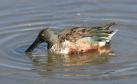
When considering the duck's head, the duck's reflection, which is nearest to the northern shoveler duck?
the duck's head

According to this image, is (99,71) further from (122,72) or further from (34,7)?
(34,7)

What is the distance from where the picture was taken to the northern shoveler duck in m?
12.4

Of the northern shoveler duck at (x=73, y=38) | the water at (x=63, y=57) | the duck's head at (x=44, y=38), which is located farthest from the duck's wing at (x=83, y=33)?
the water at (x=63, y=57)

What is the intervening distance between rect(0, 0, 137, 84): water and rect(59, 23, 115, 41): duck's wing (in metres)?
0.29

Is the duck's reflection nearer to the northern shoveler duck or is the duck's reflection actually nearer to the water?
the water

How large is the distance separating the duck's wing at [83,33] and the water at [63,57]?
29 centimetres

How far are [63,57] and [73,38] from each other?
1.65 feet

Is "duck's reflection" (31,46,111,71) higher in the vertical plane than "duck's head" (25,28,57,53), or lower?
lower

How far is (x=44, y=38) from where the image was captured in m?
12.4

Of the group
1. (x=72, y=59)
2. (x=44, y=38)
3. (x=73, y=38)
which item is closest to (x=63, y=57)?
(x=72, y=59)

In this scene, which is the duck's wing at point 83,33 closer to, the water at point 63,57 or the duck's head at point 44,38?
the duck's head at point 44,38

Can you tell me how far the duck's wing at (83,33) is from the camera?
40.7 feet

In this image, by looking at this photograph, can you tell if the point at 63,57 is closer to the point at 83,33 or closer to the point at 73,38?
the point at 73,38

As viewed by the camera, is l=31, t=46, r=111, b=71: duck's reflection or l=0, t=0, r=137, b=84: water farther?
l=31, t=46, r=111, b=71: duck's reflection
